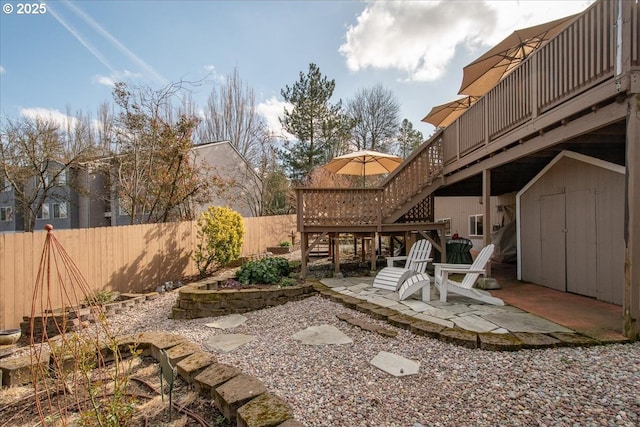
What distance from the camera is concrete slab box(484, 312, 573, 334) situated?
339cm

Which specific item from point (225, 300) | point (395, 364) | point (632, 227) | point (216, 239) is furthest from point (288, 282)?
point (632, 227)

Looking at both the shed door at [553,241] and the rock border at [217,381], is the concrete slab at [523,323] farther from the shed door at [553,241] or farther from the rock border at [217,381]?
the rock border at [217,381]

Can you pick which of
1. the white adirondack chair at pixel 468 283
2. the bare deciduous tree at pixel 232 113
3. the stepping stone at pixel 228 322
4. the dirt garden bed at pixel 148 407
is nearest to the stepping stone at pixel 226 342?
the stepping stone at pixel 228 322

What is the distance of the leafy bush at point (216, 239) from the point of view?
783 centimetres

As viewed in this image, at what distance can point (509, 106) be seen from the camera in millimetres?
4781

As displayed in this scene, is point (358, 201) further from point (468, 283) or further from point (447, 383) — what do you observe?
point (447, 383)

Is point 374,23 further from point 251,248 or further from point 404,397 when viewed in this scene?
point 404,397

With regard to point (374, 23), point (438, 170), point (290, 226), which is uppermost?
point (374, 23)

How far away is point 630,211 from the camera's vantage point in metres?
3.00

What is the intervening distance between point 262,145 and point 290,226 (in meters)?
7.94

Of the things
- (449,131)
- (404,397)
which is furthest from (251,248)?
(404,397)

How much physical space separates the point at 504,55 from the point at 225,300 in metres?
6.93

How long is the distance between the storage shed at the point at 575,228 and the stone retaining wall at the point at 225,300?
4.46 meters

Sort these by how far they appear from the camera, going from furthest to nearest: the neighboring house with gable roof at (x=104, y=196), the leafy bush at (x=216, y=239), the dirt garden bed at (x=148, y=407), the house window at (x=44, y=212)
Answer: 1. the house window at (x=44, y=212)
2. the neighboring house with gable roof at (x=104, y=196)
3. the leafy bush at (x=216, y=239)
4. the dirt garden bed at (x=148, y=407)
